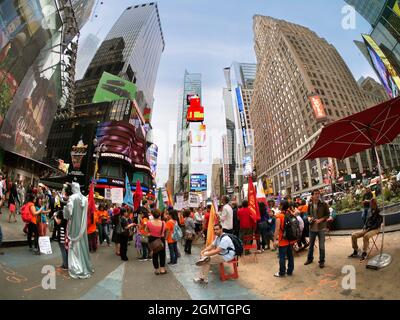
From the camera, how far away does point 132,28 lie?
143750 mm

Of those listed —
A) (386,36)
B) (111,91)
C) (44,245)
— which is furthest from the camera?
(111,91)

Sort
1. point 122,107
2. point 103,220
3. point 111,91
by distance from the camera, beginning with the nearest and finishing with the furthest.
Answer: point 103,220 → point 122,107 → point 111,91

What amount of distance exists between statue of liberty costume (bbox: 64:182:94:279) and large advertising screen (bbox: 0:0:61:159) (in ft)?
74.2

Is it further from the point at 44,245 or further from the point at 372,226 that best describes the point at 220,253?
the point at 44,245

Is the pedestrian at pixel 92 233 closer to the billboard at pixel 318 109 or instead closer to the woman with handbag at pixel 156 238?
the woman with handbag at pixel 156 238

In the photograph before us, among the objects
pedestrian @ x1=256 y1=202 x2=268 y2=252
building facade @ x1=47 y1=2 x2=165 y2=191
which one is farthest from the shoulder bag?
building facade @ x1=47 y1=2 x2=165 y2=191

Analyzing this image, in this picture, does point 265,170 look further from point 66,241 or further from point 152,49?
point 66,241

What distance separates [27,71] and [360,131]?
33.1 metres

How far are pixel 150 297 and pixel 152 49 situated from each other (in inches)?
6691

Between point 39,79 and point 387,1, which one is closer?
point 39,79

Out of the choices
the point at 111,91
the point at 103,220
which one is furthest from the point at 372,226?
the point at 111,91

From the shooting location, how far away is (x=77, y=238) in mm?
7164

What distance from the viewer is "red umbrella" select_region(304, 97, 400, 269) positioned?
6.15 meters
